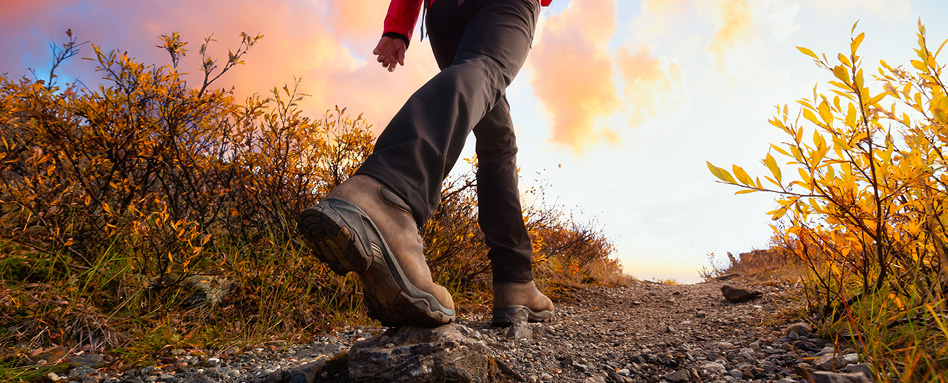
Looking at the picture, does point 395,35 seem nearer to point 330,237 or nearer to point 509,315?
point 330,237

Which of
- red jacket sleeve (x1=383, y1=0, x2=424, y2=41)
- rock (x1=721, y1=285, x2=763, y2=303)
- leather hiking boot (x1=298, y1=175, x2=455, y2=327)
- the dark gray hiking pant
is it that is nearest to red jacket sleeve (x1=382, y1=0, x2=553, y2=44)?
red jacket sleeve (x1=383, y1=0, x2=424, y2=41)

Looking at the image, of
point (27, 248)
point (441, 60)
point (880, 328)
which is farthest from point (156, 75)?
point (880, 328)

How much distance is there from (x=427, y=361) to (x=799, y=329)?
57.6 inches

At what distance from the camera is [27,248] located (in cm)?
225

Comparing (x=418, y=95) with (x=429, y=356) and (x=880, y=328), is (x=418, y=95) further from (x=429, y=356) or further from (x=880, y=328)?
(x=880, y=328)

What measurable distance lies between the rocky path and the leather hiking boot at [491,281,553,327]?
0.09 metres

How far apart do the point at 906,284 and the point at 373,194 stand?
1938 mm

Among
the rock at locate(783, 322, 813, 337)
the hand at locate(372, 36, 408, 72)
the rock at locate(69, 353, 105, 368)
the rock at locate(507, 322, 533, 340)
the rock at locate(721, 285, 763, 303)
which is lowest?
the rock at locate(69, 353, 105, 368)

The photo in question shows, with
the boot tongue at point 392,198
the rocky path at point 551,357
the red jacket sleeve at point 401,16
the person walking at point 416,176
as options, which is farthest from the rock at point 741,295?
the boot tongue at point 392,198

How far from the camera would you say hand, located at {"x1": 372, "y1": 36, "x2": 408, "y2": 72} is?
2.22 meters

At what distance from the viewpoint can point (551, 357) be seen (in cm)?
178

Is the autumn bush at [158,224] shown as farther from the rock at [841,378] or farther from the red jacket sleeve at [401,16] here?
the rock at [841,378]

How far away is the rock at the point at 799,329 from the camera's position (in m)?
1.81

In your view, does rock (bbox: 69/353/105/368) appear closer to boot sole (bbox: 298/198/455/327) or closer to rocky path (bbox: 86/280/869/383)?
rocky path (bbox: 86/280/869/383)
